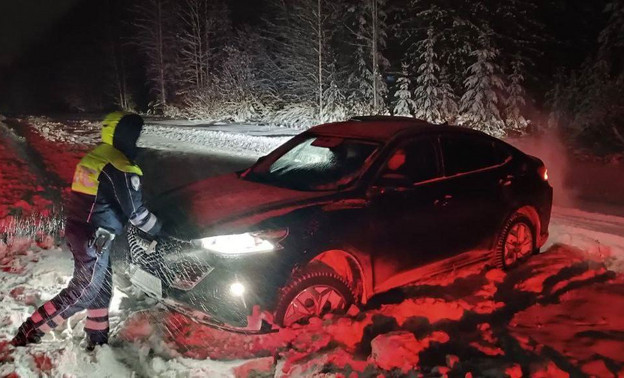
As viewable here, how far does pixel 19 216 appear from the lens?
7766 millimetres

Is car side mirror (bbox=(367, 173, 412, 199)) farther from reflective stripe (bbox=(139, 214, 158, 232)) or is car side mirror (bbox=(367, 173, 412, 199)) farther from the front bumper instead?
reflective stripe (bbox=(139, 214, 158, 232))

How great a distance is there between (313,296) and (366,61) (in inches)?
939

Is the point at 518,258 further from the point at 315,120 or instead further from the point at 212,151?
the point at 315,120

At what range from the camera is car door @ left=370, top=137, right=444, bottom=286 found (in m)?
4.15

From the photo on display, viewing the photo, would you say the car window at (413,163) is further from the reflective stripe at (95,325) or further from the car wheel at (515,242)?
the reflective stripe at (95,325)

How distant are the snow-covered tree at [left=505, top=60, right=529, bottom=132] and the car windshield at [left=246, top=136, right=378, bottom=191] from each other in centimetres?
2041

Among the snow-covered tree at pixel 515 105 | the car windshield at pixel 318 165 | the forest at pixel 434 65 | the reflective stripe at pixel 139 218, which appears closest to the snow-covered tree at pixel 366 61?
the forest at pixel 434 65

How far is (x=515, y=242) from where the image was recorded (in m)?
5.29

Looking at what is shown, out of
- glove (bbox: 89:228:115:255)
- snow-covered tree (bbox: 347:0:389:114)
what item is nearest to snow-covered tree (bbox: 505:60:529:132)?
snow-covered tree (bbox: 347:0:389:114)

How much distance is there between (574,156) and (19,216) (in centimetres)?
1378

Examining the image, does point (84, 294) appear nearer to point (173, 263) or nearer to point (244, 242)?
point (173, 263)

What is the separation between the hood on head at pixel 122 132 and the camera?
3.81 meters

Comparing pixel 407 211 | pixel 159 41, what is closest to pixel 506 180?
pixel 407 211

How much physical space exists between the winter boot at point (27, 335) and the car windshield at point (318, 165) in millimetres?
2050
